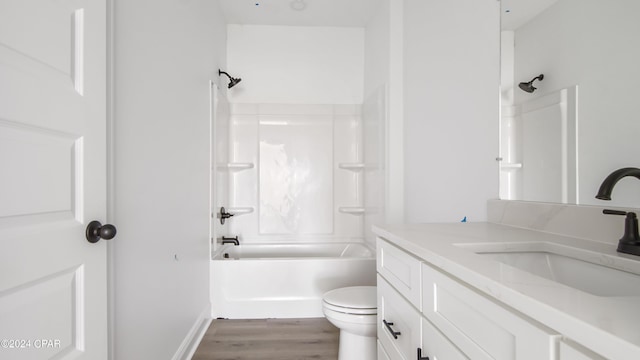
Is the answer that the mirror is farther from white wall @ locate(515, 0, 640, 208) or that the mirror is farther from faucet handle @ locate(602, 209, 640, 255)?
Answer: faucet handle @ locate(602, 209, 640, 255)

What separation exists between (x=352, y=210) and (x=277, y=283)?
106 centimetres

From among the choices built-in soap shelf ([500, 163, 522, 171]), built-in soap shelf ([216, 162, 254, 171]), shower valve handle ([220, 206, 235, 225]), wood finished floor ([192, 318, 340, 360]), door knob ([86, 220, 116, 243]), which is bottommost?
wood finished floor ([192, 318, 340, 360])

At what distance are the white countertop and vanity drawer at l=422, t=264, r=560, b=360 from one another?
1.0 inches

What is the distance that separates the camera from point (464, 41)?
176 centimetres

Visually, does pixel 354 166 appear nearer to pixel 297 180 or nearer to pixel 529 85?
pixel 297 180

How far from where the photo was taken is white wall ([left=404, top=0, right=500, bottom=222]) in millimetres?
1587

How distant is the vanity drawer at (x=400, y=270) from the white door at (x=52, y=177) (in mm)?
972

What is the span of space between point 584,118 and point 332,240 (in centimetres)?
245

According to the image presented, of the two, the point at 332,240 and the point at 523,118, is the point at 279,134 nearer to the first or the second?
the point at 332,240

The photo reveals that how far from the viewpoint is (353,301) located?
1.67m

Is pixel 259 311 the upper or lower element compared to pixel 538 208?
A: lower

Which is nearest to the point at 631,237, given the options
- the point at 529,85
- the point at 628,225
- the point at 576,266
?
the point at 628,225

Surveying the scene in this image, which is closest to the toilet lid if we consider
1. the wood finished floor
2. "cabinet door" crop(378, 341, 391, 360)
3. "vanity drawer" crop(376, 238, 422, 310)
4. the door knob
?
"cabinet door" crop(378, 341, 391, 360)

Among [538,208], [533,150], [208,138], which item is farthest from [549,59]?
[208,138]
